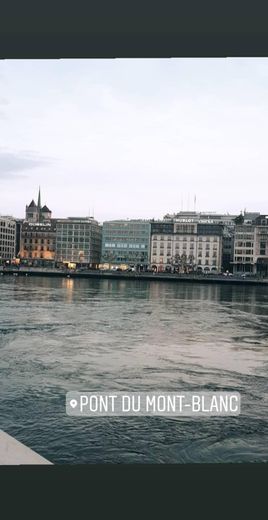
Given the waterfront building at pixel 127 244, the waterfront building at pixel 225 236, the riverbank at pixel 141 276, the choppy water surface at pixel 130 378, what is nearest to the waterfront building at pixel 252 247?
the waterfront building at pixel 225 236

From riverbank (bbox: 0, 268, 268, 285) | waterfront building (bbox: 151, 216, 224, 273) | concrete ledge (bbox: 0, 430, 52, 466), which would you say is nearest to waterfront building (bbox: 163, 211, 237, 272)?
waterfront building (bbox: 151, 216, 224, 273)

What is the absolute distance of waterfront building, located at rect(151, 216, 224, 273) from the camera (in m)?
92.8

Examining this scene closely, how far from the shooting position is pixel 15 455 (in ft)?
20.3

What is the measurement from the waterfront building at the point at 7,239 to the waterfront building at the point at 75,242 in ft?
36.9

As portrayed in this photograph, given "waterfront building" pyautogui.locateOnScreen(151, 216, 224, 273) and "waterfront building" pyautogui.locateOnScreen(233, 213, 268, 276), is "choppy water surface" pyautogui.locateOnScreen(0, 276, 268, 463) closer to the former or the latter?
"waterfront building" pyautogui.locateOnScreen(233, 213, 268, 276)

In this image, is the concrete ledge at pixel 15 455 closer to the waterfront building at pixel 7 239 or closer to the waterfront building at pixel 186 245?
the waterfront building at pixel 186 245

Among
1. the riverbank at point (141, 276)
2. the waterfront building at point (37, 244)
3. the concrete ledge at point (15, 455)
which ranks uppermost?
the waterfront building at point (37, 244)

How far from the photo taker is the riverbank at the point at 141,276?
74938mm

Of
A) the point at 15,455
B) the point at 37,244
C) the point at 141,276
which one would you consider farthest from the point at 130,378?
the point at 37,244

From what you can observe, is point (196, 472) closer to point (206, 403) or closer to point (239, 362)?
point (206, 403)

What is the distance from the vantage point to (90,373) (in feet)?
39.1

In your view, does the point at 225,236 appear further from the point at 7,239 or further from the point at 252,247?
the point at 7,239

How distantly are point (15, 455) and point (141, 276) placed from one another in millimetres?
72405

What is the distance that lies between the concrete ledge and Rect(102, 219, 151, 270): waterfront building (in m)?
89.2
